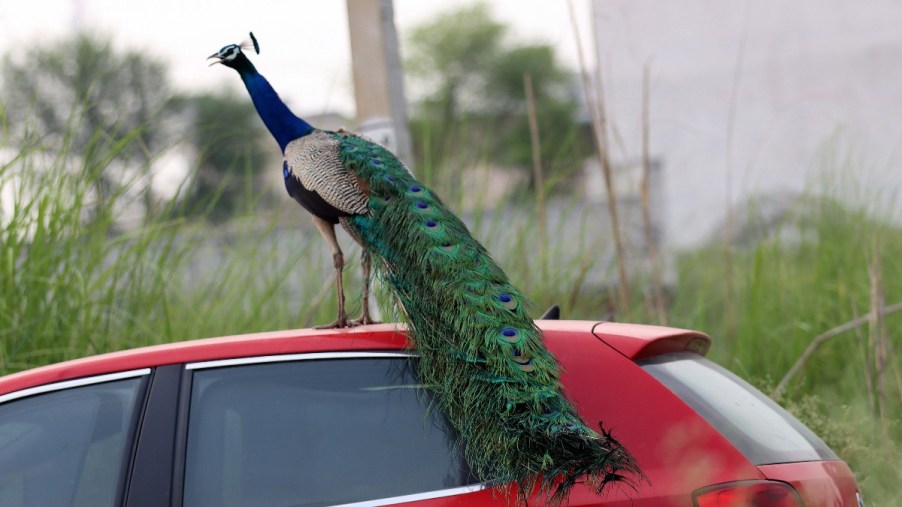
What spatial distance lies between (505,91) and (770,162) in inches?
1272

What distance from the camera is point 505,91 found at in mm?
47000

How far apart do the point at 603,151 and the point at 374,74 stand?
1.36 meters

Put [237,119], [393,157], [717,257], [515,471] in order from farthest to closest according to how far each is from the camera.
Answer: [237,119]
[717,257]
[393,157]
[515,471]

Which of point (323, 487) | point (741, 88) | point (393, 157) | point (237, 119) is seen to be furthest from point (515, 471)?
point (237, 119)

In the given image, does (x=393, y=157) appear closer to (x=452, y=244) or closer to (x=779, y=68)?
(x=452, y=244)

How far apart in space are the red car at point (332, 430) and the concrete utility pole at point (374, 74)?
2.88 m

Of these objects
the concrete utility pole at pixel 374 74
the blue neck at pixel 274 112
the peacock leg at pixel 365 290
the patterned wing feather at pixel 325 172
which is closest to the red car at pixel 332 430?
the peacock leg at pixel 365 290

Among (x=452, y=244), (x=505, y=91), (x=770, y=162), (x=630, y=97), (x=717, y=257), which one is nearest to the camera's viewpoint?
(x=452, y=244)

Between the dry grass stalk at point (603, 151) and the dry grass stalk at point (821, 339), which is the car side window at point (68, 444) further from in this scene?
the dry grass stalk at point (603, 151)

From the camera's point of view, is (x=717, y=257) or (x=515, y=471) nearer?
(x=515, y=471)

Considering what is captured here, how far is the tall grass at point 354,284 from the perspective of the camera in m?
4.95

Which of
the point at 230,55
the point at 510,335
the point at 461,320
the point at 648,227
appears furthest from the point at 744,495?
the point at 648,227

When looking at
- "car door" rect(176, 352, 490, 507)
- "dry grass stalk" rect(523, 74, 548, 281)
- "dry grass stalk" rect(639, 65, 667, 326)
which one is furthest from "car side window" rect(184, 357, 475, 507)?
"dry grass stalk" rect(523, 74, 548, 281)

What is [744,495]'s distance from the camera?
2.53 metres
